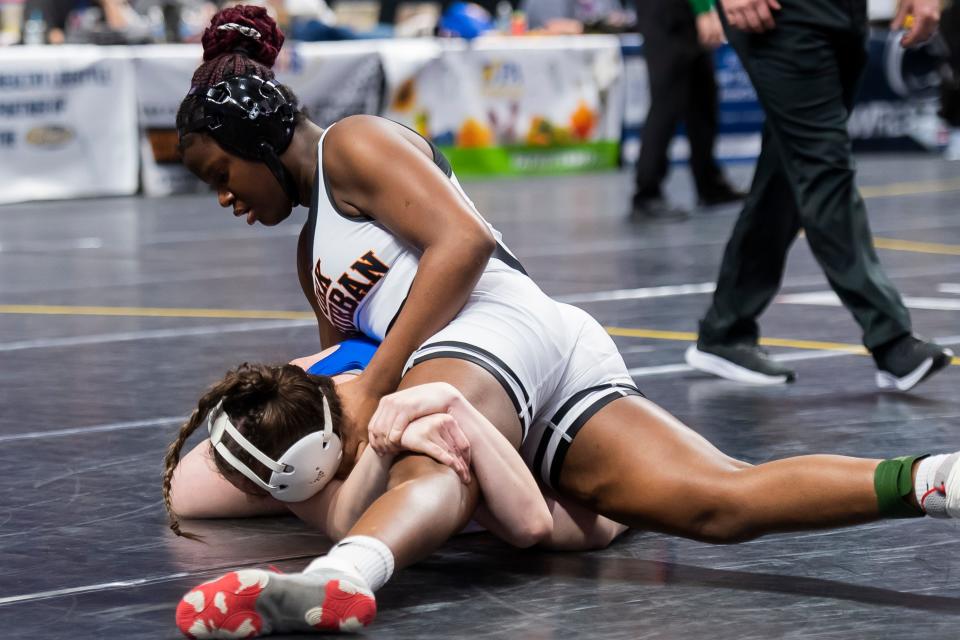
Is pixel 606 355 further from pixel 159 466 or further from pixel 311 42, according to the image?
pixel 311 42

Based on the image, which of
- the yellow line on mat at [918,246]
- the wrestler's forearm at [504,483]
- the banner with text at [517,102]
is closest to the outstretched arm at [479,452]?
the wrestler's forearm at [504,483]

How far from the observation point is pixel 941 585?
2752 mm

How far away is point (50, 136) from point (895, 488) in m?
9.61

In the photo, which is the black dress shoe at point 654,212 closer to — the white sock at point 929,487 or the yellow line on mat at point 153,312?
the yellow line on mat at point 153,312

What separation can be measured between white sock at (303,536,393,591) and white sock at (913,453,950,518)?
2.79ft

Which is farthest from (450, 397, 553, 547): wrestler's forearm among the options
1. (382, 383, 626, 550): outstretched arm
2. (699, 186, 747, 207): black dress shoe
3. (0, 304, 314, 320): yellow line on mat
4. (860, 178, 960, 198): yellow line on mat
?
(860, 178, 960, 198): yellow line on mat

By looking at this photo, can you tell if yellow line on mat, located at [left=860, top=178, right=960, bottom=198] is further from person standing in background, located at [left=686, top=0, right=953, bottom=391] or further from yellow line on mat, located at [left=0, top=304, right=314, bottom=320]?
person standing in background, located at [left=686, top=0, right=953, bottom=391]

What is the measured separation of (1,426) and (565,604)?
2.09 m

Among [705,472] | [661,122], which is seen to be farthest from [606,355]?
[661,122]

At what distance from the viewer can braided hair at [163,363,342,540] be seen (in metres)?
2.85

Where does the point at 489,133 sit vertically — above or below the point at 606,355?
below

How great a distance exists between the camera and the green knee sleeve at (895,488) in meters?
2.68

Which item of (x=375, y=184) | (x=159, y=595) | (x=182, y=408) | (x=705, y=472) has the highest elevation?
(x=375, y=184)

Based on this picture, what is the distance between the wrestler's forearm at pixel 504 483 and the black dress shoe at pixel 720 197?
747 centimetres
